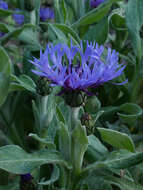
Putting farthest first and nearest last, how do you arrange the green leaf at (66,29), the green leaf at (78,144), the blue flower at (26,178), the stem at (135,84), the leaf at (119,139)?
the stem at (135,84)
the green leaf at (66,29)
the blue flower at (26,178)
the leaf at (119,139)
the green leaf at (78,144)

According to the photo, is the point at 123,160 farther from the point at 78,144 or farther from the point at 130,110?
the point at 130,110

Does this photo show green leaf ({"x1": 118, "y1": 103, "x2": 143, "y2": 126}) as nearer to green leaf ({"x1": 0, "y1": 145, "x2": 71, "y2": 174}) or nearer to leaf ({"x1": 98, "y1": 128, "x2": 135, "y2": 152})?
leaf ({"x1": 98, "y1": 128, "x2": 135, "y2": 152})

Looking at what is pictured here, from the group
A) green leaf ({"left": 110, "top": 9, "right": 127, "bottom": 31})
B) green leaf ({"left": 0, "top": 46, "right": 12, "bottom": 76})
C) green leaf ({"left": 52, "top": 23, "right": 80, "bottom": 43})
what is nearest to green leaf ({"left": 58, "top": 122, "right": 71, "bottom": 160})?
green leaf ({"left": 0, "top": 46, "right": 12, "bottom": 76})

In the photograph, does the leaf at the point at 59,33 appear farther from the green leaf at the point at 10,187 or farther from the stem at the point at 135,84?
the green leaf at the point at 10,187

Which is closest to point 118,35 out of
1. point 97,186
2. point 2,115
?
point 2,115

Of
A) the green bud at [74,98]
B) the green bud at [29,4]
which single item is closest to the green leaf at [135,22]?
the green bud at [29,4]

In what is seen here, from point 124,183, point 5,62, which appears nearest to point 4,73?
point 5,62

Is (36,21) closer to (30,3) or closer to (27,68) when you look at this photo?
(30,3)
